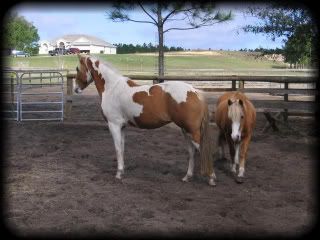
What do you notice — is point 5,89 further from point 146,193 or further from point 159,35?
point 146,193

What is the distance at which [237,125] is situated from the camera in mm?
5355

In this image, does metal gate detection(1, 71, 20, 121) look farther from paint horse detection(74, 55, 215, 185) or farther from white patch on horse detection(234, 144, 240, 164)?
white patch on horse detection(234, 144, 240, 164)

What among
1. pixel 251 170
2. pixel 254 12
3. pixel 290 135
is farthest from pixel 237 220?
pixel 254 12

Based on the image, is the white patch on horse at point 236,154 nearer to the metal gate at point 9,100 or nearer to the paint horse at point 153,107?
the paint horse at point 153,107

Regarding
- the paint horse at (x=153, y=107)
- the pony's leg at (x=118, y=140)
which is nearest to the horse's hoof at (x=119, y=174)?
the paint horse at (x=153, y=107)

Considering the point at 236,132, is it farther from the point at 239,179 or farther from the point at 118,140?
the point at 118,140

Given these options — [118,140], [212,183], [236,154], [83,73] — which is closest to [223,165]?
[236,154]

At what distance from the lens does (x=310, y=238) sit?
140 inches

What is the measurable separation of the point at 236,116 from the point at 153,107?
1108mm

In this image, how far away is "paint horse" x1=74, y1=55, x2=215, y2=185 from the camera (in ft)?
17.6

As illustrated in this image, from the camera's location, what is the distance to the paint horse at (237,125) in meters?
5.38

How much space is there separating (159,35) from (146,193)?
948cm

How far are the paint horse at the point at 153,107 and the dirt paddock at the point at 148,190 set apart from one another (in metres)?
0.47

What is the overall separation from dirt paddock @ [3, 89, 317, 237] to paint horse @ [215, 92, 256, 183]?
0.26 metres
